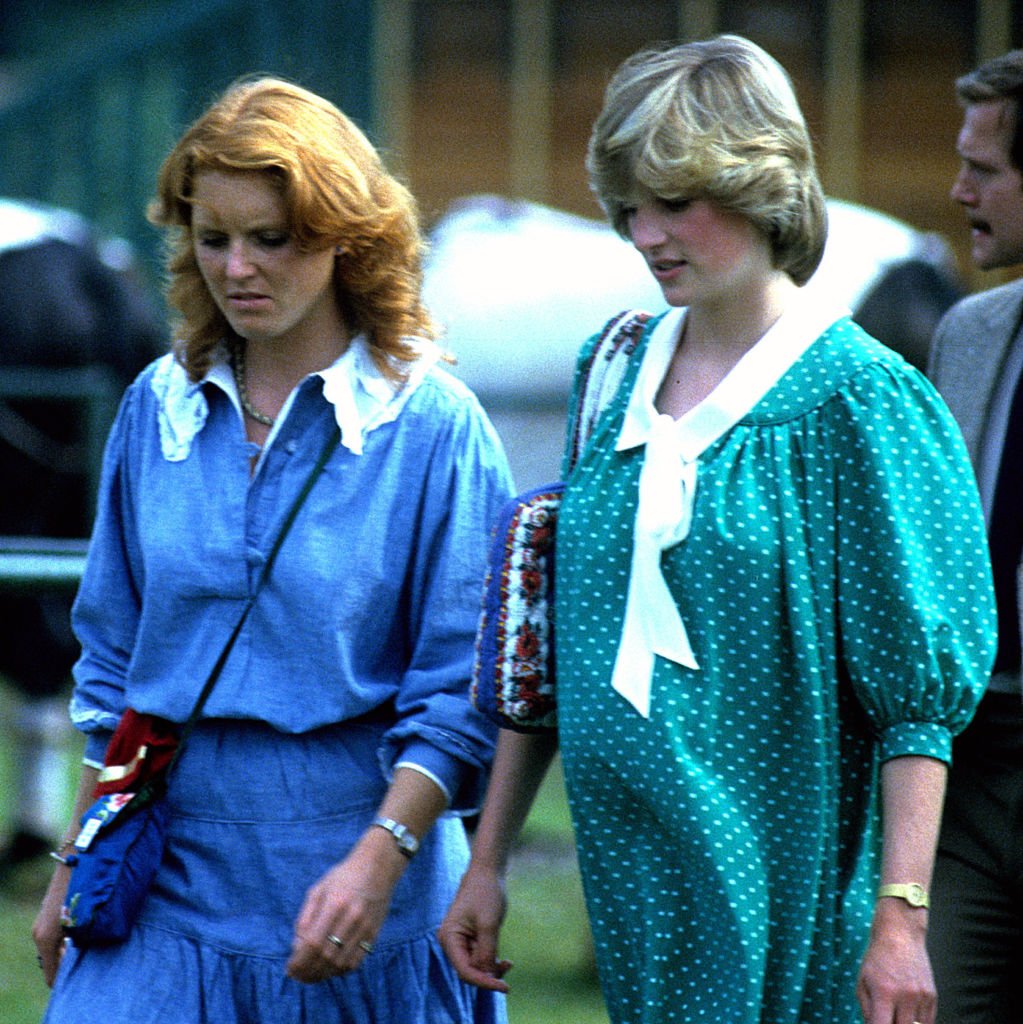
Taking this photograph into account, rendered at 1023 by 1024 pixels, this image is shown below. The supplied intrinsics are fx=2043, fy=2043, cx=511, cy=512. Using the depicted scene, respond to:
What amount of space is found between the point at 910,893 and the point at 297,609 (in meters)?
0.88

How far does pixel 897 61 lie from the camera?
13977 millimetres

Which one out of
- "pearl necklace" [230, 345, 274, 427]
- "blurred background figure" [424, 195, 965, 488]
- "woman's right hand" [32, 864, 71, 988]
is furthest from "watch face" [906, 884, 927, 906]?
"blurred background figure" [424, 195, 965, 488]

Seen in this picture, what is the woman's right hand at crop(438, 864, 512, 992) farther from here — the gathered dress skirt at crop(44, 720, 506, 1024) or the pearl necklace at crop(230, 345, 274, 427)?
the pearl necklace at crop(230, 345, 274, 427)

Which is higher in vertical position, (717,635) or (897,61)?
(897,61)

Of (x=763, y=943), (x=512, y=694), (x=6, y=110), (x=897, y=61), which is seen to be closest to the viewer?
(x=763, y=943)

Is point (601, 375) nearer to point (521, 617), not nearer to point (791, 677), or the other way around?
point (521, 617)

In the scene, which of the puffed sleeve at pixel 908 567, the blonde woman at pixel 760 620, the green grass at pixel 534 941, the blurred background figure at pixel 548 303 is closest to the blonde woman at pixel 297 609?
the blonde woman at pixel 760 620

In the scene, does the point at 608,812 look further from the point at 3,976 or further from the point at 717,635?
the point at 3,976

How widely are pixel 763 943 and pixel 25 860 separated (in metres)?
5.05

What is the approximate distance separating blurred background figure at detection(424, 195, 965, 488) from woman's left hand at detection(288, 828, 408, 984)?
21.4ft

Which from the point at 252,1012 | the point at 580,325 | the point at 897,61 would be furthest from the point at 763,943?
the point at 897,61

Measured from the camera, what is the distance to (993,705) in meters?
3.08

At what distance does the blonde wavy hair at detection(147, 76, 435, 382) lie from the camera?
2.70 m

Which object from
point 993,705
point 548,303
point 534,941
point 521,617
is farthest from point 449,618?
point 548,303
